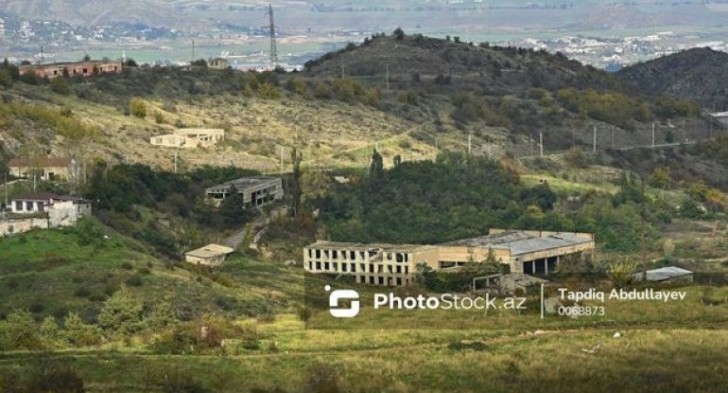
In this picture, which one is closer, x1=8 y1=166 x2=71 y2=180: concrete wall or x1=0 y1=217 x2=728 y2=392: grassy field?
x1=0 y1=217 x2=728 y2=392: grassy field

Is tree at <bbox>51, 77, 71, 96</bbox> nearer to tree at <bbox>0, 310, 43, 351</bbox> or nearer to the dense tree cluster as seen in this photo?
the dense tree cluster

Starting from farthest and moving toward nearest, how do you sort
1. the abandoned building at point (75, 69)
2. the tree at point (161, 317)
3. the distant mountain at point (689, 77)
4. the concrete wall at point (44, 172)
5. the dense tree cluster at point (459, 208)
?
the distant mountain at point (689, 77)
the abandoned building at point (75, 69)
the dense tree cluster at point (459, 208)
the concrete wall at point (44, 172)
the tree at point (161, 317)

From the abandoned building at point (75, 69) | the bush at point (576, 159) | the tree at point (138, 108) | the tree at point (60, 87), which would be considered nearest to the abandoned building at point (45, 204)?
the tree at point (138, 108)

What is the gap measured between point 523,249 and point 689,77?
A: 100026mm

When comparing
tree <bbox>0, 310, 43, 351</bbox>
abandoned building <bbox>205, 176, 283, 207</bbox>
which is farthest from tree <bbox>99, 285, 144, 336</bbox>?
abandoned building <bbox>205, 176, 283, 207</bbox>

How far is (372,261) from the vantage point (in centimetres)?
6688

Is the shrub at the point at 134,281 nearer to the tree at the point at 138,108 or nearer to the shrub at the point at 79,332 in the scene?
the shrub at the point at 79,332

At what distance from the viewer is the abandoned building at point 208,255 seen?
224ft

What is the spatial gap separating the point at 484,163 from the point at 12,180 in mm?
26991

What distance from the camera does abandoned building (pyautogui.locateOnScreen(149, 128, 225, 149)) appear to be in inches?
3698

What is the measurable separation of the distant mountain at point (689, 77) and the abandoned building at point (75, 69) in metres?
52.7

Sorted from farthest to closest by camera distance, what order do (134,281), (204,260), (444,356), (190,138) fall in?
(190,138), (204,260), (134,281), (444,356)

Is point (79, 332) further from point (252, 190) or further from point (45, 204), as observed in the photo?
point (252, 190)

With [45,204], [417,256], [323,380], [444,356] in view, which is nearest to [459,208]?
[417,256]
